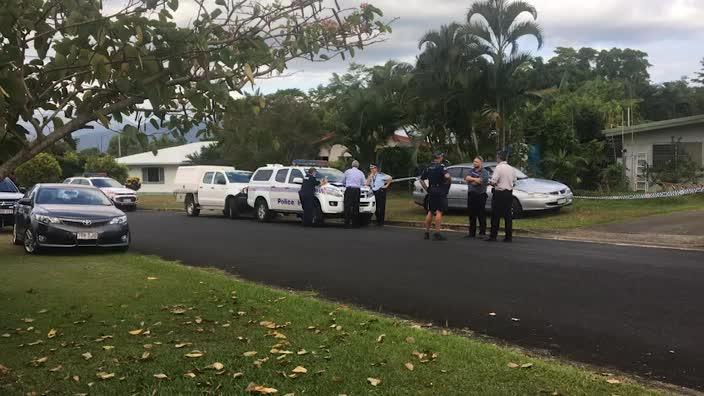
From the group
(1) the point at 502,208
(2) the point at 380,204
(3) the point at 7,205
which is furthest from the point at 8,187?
(1) the point at 502,208

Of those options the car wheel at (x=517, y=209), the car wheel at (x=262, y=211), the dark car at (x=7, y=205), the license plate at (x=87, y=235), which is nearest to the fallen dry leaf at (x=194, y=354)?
the license plate at (x=87, y=235)

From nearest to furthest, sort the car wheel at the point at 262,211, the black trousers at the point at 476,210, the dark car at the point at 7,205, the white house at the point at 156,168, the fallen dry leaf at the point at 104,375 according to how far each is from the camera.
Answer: the fallen dry leaf at the point at 104,375 → the black trousers at the point at 476,210 → the dark car at the point at 7,205 → the car wheel at the point at 262,211 → the white house at the point at 156,168

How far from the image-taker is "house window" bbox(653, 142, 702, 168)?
2155cm

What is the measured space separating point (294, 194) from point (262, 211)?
1707mm

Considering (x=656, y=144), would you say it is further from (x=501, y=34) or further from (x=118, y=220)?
(x=118, y=220)

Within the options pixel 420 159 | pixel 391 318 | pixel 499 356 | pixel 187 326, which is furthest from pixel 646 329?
pixel 420 159

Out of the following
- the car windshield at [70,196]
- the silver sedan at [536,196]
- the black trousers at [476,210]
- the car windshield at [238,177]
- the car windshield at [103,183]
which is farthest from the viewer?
the car windshield at [103,183]

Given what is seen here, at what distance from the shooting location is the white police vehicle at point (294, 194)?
58.7ft

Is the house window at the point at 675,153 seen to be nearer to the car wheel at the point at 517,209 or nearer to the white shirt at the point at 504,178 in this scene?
the car wheel at the point at 517,209

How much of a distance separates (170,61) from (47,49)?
3.04 feet

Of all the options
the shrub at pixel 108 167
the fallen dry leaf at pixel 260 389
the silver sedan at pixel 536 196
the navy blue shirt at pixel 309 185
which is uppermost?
the shrub at pixel 108 167

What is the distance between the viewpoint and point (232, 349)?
5430mm

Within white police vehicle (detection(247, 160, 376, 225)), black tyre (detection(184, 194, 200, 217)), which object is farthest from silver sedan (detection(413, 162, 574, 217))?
black tyre (detection(184, 194, 200, 217))

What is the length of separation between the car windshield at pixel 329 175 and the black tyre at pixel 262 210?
214 centimetres
